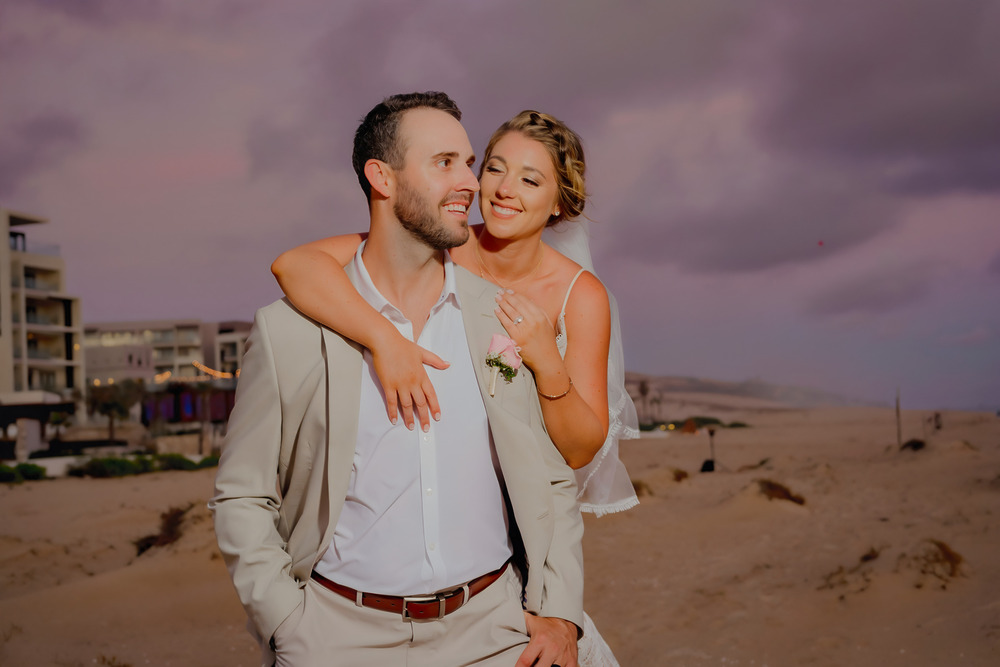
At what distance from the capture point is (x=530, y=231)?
339cm

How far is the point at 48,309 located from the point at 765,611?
46456 mm

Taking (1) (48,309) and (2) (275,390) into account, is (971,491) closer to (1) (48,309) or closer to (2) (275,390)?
(2) (275,390)

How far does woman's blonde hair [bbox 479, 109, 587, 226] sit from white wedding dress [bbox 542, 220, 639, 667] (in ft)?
1.26

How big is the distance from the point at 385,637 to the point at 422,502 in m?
0.39

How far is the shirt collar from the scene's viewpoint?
258 cm

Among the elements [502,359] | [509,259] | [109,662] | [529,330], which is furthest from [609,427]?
[109,662]

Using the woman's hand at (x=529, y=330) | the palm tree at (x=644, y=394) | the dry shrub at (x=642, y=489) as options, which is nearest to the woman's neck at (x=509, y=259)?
the woman's hand at (x=529, y=330)

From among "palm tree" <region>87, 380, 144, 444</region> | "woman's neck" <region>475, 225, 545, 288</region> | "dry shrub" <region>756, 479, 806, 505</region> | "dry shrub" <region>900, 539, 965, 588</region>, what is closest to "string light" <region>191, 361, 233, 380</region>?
"palm tree" <region>87, 380, 144, 444</region>

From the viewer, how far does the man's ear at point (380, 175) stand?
2559 mm

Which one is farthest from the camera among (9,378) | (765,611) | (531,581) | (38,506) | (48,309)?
(48,309)

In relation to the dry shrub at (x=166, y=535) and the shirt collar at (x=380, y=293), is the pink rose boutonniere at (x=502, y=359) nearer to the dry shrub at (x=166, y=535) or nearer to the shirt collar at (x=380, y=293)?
the shirt collar at (x=380, y=293)

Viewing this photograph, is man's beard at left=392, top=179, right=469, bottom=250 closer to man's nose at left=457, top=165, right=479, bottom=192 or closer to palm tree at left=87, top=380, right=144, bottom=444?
man's nose at left=457, top=165, right=479, bottom=192

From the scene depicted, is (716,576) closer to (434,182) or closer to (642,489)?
(642,489)

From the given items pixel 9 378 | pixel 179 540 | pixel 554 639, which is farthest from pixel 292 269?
pixel 9 378
